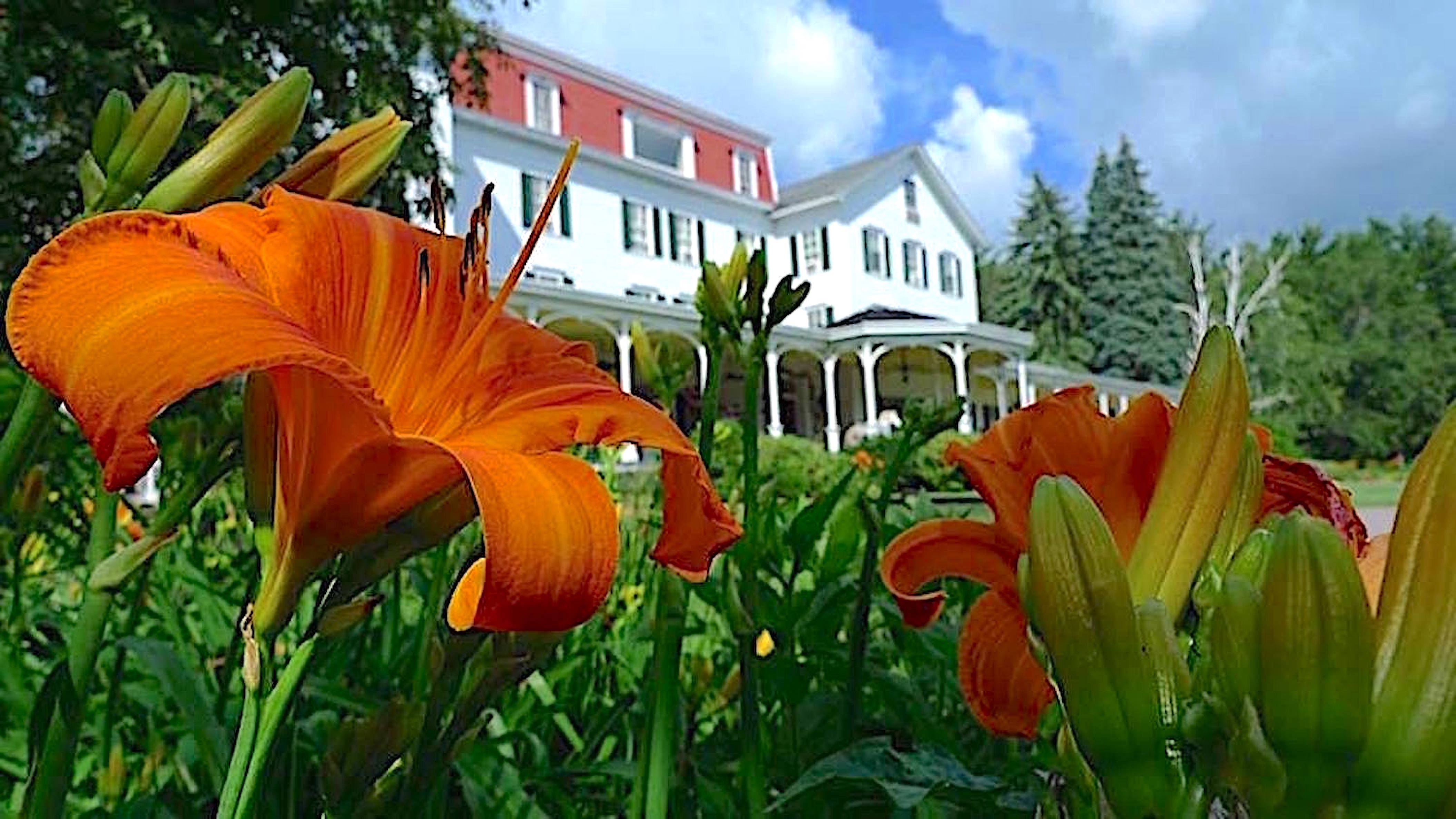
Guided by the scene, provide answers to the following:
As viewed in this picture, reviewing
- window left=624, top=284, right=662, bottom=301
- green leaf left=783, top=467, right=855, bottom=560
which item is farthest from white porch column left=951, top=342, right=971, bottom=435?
green leaf left=783, top=467, right=855, bottom=560

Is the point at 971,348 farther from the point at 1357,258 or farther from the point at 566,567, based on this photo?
the point at 1357,258

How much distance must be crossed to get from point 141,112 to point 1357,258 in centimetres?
5502

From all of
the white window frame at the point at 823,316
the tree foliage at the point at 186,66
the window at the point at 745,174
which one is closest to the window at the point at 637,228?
the window at the point at 745,174

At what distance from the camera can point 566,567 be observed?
0.51m

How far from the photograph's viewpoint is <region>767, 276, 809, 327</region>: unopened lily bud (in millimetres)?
1104

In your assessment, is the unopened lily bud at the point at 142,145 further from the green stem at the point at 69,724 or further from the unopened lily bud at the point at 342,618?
the unopened lily bud at the point at 342,618

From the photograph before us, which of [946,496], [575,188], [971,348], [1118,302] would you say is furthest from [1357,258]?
[946,496]

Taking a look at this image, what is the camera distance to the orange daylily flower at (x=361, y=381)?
0.50 metres

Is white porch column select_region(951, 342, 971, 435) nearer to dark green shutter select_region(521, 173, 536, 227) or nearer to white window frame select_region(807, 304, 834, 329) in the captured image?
white window frame select_region(807, 304, 834, 329)

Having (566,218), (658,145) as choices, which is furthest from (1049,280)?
(566,218)

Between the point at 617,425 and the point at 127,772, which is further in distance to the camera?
the point at 127,772

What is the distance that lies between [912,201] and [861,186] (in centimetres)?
225

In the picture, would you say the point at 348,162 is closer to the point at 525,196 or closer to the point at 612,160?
the point at 525,196

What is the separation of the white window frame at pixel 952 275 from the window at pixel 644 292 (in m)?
8.94
